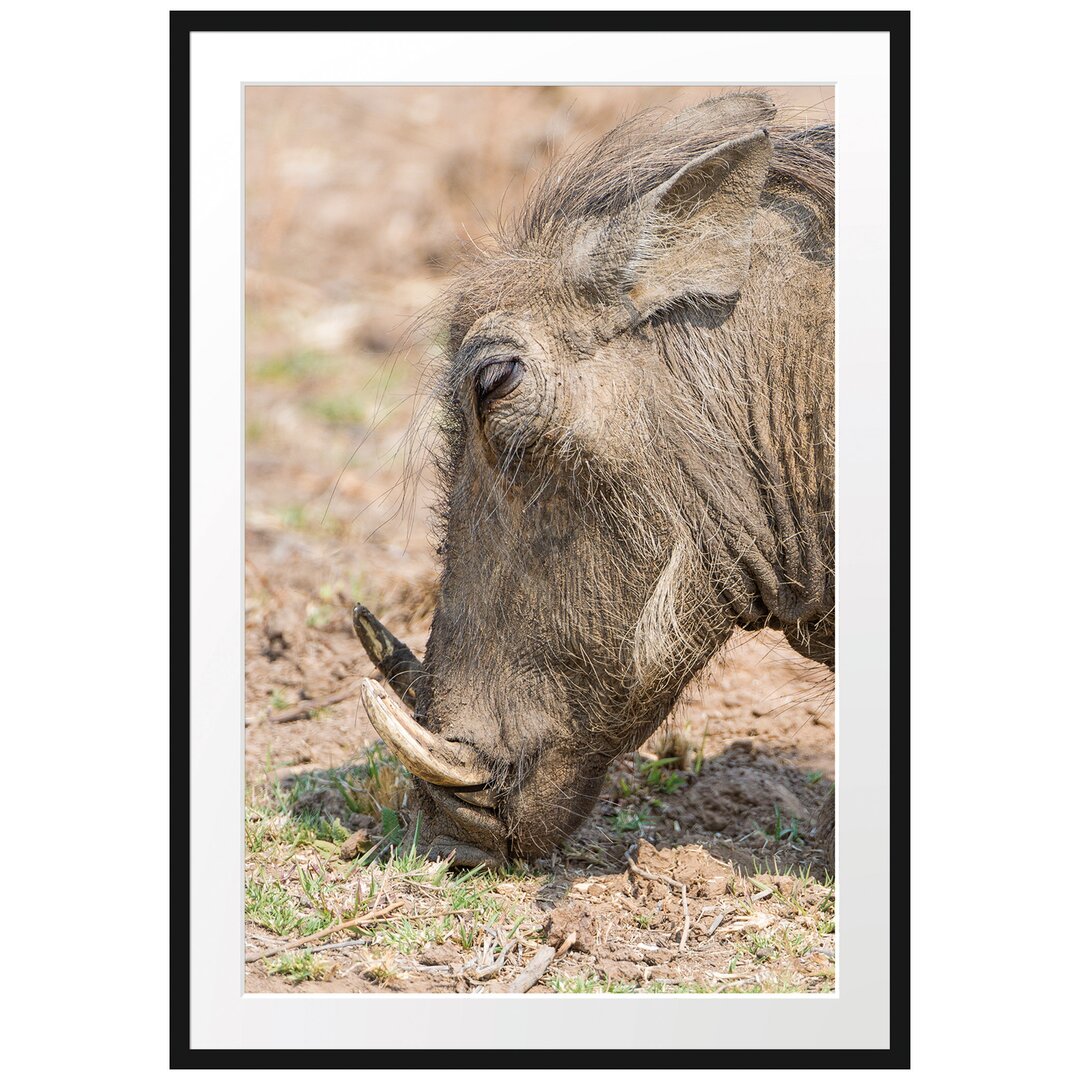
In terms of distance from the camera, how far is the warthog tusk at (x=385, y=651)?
3.87 metres

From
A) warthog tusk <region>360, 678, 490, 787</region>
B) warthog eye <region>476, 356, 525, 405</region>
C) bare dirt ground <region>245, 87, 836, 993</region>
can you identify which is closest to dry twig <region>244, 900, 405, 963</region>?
bare dirt ground <region>245, 87, 836, 993</region>

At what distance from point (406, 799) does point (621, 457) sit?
131 cm

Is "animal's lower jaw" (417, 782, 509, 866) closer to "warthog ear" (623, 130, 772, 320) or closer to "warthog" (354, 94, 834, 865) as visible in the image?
"warthog" (354, 94, 834, 865)

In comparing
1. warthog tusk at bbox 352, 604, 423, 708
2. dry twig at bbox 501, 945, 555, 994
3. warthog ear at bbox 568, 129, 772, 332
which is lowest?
dry twig at bbox 501, 945, 555, 994

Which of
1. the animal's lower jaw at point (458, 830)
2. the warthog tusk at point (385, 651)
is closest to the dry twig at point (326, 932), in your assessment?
the animal's lower jaw at point (458, 830)

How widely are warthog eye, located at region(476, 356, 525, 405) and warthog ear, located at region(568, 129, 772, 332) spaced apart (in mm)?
256

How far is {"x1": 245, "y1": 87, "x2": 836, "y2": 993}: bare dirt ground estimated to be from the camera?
3549 millimetres

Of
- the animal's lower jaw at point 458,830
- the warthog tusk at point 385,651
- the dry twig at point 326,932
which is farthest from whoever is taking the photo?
the warthog tusk at point 385,651

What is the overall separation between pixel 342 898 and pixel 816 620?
1.44m

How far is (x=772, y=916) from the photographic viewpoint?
373cm

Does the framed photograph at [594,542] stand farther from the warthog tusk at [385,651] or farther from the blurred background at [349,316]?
the blurred background at [349,316]

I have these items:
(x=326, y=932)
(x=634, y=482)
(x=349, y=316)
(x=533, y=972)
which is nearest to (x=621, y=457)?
(x=634, y=482)

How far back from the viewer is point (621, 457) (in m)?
3.39
